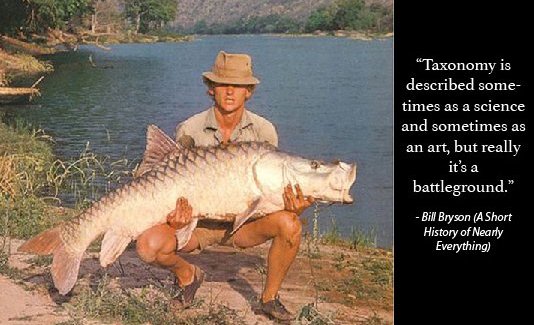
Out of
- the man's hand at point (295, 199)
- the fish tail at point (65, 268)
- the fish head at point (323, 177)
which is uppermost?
the fish head at point (323, 177)

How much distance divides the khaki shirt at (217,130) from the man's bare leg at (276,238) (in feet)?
1.48

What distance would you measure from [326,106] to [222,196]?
19039 mm

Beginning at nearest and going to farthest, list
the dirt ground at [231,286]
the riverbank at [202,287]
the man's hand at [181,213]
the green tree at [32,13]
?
the man's hand at [181,213] → the riverbank at [202,287] → the dirt ground at [231,286] → the green tree at [32,13]

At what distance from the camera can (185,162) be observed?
428cm

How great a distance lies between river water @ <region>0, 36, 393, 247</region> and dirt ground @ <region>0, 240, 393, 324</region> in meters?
2.99

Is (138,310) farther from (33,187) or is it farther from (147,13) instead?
(147,13)

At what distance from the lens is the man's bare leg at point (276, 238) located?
14.5ft

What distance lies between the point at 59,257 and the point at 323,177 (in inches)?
53.1

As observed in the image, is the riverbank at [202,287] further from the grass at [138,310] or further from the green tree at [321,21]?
the green tree at [321,21]

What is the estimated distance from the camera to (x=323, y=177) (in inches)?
163

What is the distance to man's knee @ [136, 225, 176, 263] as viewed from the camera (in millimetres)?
4332

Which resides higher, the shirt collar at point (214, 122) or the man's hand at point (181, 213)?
the shirt collar at point (214, 122)

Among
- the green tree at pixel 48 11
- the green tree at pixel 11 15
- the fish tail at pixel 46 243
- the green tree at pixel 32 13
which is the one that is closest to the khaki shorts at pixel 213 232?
the fish tail at pixel 46 243
